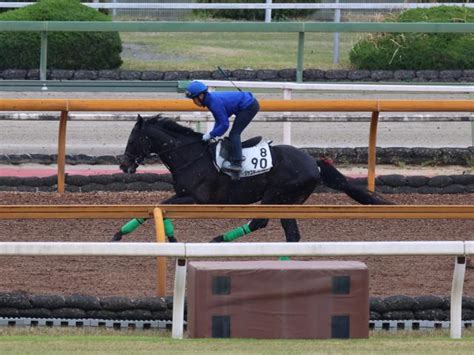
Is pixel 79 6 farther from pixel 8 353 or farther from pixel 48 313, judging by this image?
pixel 8 353

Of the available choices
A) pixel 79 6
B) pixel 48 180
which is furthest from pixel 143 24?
pixel 79 6

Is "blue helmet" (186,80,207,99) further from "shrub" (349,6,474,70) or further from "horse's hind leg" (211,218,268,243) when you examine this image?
"shrub" (349,6,474,70)

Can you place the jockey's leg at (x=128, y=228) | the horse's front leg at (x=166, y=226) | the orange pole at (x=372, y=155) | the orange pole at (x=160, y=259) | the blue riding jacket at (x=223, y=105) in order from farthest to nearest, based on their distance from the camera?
the orange pole at (x=372, y=155) < the blue riding jacket at (x=223, y=105) < the jockey's leg at (x=128, y=228) < the horse's front leg at (x=166, y=226) < the orange pole at (x=160, y=259)

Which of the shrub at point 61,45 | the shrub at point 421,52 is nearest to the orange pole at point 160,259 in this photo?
the shrub at point 61,45

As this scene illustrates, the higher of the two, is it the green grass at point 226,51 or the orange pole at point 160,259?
the green grass at point 226,51

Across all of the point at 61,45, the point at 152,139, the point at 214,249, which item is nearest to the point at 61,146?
the point at 152,139

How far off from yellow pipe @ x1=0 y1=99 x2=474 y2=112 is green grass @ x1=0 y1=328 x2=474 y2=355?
17.6 feet

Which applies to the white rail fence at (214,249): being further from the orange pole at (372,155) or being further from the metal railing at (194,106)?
the orange pole at (372,155)

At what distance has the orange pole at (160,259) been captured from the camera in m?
8.06

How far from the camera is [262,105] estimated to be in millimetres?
12805

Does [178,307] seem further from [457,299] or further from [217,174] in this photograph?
[217,174]

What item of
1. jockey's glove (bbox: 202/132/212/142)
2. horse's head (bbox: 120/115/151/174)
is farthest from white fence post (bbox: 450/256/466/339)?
horse's head (bbox: 120/115/151/174)

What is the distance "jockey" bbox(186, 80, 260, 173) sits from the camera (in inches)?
435

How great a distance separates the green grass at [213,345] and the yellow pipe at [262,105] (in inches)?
211
